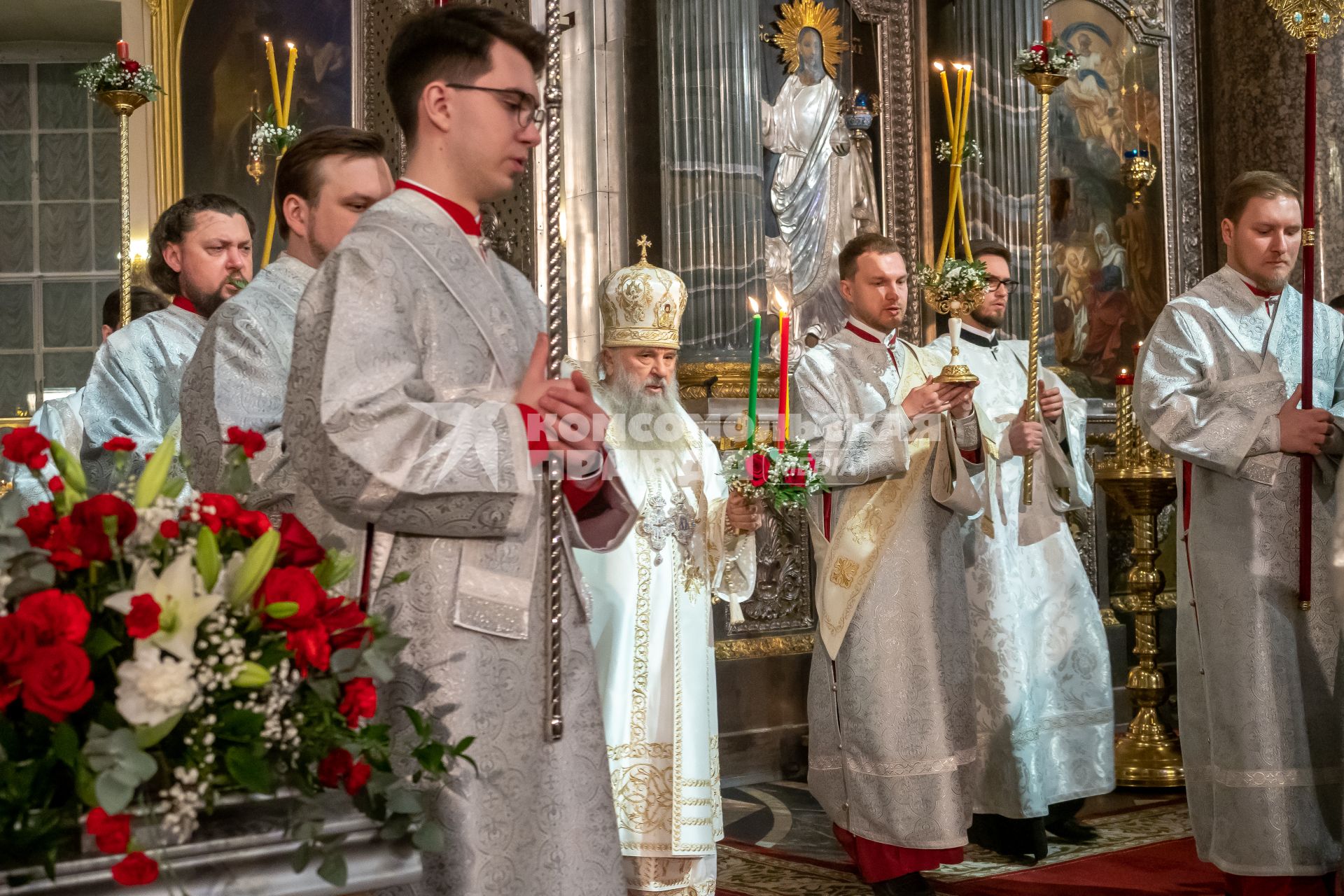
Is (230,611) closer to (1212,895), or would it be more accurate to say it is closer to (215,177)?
(1212,895)

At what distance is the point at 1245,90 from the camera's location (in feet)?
31.7

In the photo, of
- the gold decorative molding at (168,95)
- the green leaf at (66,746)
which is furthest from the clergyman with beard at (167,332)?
the gold decorative molding at (168,95)

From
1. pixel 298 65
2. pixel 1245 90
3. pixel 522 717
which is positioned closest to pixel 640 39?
pixel 298 65

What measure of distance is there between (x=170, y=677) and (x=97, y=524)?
0.23m

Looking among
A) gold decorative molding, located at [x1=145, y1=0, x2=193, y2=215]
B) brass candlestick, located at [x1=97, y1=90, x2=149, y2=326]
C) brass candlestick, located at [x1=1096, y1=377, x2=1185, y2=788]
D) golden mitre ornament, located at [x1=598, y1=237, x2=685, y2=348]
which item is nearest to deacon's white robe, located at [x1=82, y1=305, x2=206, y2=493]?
brass candlestick, located at [x1=97, y1=90, x2=149, y2=326]

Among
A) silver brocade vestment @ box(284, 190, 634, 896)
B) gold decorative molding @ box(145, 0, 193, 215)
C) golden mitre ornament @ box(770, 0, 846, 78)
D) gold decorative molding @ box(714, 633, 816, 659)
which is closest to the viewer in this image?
silver brocade vestment @ box(284, 190, 634, 896)

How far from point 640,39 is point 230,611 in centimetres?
610

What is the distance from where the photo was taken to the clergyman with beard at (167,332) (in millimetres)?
4016

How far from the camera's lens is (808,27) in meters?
8.15

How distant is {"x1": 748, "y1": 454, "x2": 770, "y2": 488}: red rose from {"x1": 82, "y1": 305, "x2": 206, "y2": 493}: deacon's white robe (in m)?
1.60

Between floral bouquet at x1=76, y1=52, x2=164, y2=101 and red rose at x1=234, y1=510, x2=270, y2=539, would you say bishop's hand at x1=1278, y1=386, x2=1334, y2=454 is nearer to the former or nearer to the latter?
red rose at x1=234, y1=510, x2=270, y2=539

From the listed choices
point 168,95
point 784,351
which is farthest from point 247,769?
point 168,95

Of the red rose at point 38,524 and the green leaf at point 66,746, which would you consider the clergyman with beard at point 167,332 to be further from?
the green leaf at point 66,746

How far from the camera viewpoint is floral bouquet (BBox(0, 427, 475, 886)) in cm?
159
